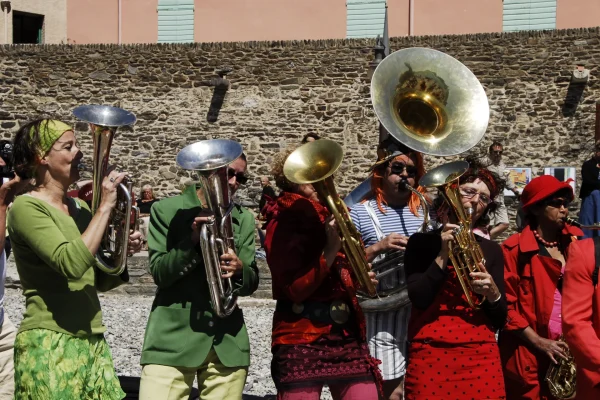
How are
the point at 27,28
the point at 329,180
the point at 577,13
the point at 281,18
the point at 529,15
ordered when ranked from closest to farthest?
1. the point at 329,180
2. the point at 577,13
3. the point at 529,15
4. the point at 281,18
5. the point at 27,28

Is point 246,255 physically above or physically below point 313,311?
above

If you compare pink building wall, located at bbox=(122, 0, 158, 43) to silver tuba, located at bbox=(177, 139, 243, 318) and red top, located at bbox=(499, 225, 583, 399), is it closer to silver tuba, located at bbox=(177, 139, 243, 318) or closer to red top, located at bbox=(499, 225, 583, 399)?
red top, located at bbox=(499, 225, 583, 399)

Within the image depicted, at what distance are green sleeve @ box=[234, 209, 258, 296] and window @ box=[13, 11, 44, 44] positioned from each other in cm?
2203

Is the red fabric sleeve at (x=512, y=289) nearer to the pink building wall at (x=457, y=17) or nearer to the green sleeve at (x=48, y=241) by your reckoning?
the green sleeve at (x=48, y=241)

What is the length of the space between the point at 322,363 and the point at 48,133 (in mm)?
1542

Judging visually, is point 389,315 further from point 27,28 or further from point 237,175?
point 27,28

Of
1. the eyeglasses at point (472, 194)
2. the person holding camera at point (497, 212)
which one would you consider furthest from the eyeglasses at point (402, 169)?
the person holding camera at point (497, 212)

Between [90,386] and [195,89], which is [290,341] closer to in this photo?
[90,386]

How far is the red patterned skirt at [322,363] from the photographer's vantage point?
13.8 feet

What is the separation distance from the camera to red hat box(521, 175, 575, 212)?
4730 mm

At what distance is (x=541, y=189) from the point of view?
4.77 meters

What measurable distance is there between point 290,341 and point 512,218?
1176 cm

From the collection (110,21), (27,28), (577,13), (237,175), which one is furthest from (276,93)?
(237,175)

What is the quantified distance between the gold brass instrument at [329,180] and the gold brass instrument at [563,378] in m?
1.03
